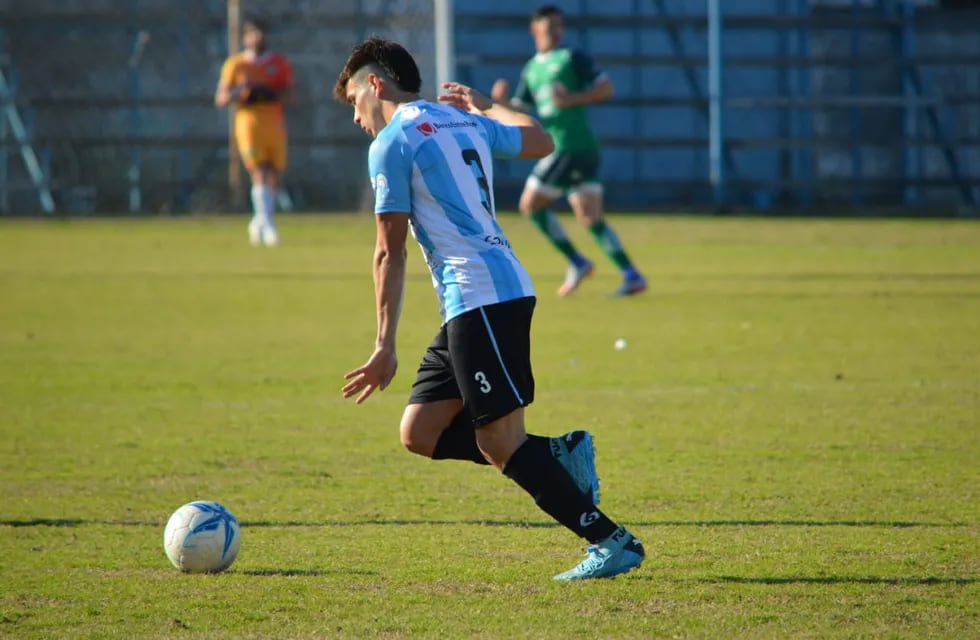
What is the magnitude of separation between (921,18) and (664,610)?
27740 mm

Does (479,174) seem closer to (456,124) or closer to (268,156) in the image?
(456,124)

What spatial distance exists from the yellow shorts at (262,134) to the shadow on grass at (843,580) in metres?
17.7

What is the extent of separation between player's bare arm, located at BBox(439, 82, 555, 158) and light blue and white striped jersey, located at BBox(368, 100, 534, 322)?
1.27 ft

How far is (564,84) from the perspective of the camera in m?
15.1

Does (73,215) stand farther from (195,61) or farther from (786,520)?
(786,520)

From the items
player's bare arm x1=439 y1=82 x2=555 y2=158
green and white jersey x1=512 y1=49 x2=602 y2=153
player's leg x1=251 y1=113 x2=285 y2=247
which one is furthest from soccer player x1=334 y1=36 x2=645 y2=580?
player's leg x1=251 y1=113 x2=285 y2=247

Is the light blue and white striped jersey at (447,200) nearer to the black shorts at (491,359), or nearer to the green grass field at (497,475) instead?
the black shorts at (491,359)

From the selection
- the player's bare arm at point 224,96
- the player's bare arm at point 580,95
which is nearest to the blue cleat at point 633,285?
the player's bare arm at point 580,95

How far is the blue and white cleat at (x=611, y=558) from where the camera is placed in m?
5.04

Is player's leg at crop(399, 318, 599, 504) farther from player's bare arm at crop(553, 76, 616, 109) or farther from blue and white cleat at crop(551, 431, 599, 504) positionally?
player's bare arm at crop(553, 76, 616, 109)

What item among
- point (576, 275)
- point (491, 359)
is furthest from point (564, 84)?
point (491, 359)

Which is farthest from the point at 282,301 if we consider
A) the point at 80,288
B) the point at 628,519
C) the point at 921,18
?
the point at 921,18

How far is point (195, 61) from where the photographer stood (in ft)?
94.0

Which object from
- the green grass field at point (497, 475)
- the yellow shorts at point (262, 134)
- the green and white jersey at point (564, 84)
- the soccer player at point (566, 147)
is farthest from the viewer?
the yellow shorts at point (262, 134)
